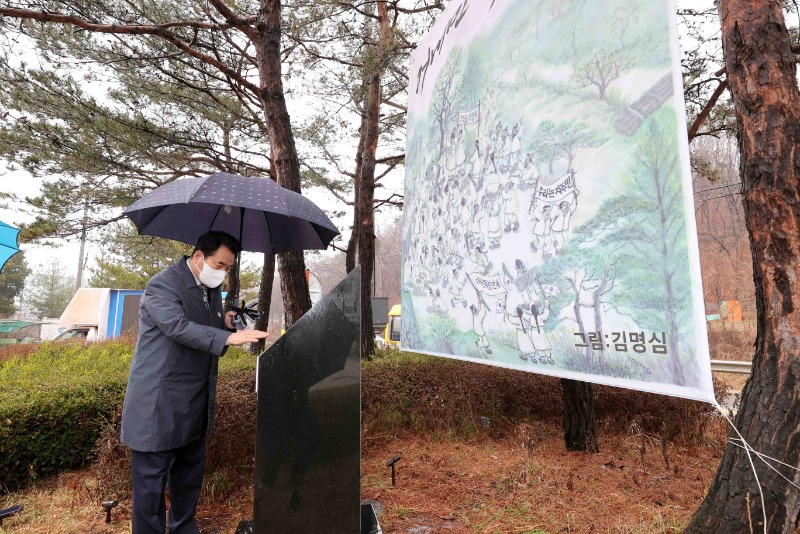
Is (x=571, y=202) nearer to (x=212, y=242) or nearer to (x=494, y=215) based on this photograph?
(x=494, y=215)

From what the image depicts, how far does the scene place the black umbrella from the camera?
2.47 m

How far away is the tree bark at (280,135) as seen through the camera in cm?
480

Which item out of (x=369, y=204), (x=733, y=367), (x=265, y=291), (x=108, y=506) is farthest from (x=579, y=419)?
(x=733, y=367)

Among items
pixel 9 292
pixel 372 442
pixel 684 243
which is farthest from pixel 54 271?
pixel 684 243

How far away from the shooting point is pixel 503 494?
2.93m

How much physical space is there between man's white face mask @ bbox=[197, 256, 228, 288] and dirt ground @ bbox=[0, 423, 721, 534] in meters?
1.47

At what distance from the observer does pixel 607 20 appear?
1.84 m

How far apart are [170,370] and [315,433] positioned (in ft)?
2.55

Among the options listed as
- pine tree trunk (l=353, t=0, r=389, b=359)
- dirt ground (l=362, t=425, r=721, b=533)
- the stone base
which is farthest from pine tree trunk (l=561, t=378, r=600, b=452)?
pine tree trunk (l=353, t=0, r=389, b=359)

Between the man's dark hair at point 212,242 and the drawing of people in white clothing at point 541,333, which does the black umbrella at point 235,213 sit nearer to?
the man's dark hair at point 212,242

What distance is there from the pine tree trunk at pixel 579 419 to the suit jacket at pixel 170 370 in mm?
2944

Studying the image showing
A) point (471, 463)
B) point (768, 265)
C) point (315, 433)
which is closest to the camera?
point (768, 265)

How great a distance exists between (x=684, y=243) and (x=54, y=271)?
55.4 meters

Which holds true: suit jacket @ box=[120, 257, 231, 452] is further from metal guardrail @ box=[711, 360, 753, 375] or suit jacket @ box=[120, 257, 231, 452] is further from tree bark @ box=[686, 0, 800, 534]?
metal guardrail @ box=[711, 360, 753, 375]
